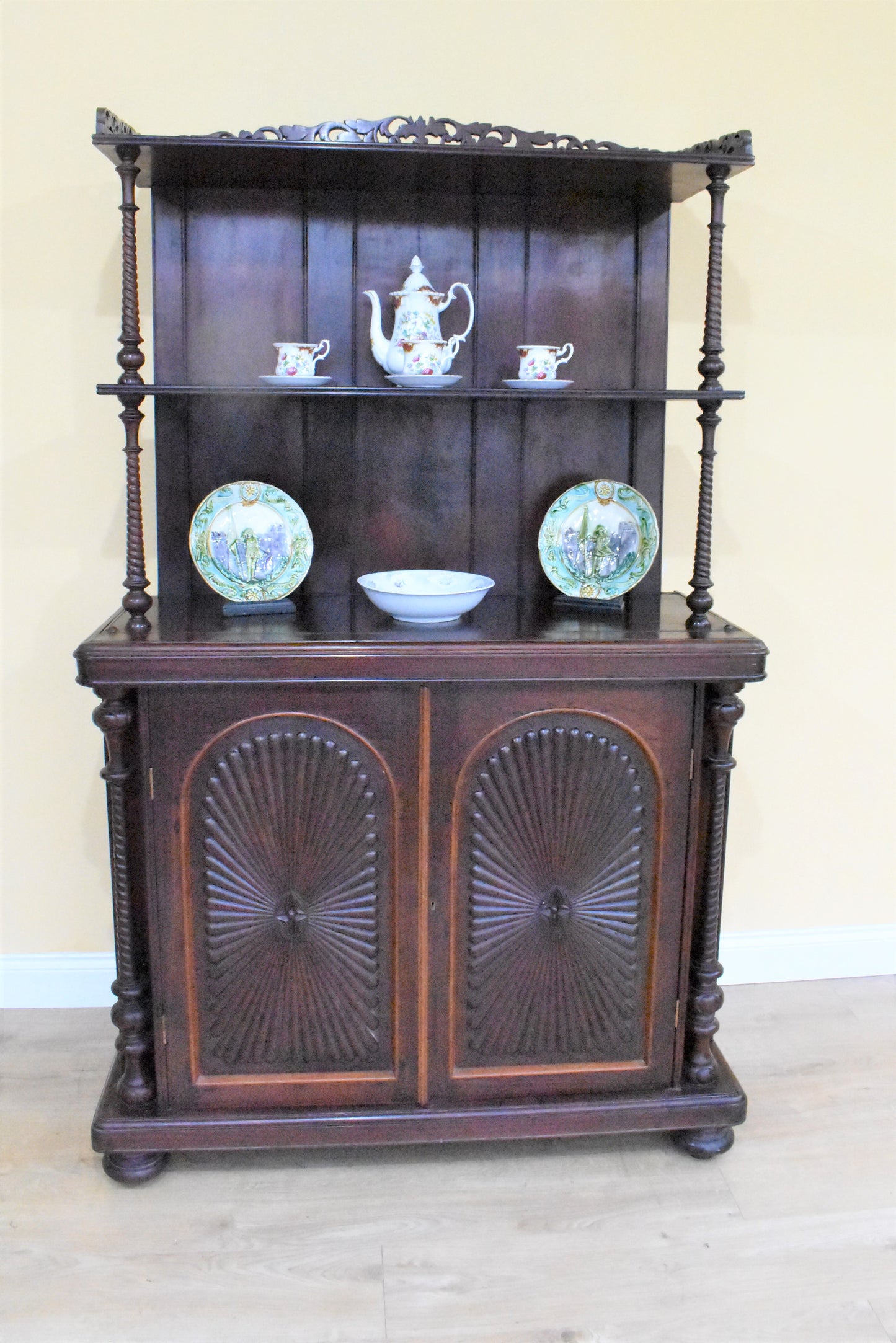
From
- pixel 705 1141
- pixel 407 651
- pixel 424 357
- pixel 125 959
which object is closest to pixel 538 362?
pixel 424 357

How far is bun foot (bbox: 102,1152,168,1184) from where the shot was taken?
1.82 metres

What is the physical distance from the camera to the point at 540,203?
6.60 ft

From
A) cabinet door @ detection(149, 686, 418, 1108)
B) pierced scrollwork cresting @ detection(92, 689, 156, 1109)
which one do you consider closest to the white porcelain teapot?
cabinet door @ detection(149, 686, 418, 1108)

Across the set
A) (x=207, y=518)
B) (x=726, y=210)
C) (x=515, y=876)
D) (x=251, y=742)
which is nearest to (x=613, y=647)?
(x=515, y=876)

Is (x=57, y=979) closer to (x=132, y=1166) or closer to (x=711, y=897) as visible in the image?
(x=132, y=1166)

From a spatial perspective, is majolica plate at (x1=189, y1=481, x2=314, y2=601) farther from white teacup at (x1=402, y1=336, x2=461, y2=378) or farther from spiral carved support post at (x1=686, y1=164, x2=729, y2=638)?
spiral carved support post at (x1=686, y1=164, x2=729, y2=638)

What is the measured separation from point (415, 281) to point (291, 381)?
11.3 inches

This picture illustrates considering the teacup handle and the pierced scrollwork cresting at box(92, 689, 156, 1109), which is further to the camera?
the teacup handle

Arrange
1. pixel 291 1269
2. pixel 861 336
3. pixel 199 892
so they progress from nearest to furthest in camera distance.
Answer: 1. pixel 291 1269
2. pixel 199 892
3. pixel 861 336

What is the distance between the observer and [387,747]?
175 centimetres

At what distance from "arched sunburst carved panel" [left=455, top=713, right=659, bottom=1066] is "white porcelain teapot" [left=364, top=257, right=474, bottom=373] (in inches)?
24.7

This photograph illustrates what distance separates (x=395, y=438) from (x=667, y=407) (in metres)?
0.51

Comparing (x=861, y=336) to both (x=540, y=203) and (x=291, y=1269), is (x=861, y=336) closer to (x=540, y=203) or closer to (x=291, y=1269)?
(x=540, y=203)

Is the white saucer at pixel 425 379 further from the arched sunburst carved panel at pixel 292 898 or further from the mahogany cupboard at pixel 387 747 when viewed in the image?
the arched sunburst carved panel at pixel 292 898
